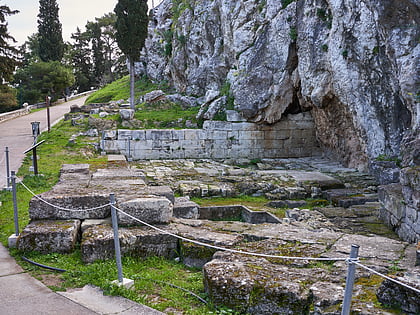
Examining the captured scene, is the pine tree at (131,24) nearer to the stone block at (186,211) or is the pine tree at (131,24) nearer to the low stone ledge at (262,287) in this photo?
the stone block at (186,211)

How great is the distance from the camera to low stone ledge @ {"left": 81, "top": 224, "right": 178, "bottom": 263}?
550 centimetres

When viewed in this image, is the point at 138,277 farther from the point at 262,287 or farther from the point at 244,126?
the point at 244,126

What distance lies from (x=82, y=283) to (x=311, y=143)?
50.6ft

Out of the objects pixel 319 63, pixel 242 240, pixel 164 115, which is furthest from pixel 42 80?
pixel 242 240

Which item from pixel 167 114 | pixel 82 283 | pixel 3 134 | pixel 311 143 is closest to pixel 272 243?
pixel 82 283

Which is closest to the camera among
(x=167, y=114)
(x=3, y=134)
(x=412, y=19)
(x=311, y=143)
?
(x=412, y=19)

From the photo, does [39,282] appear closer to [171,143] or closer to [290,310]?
[290,310]

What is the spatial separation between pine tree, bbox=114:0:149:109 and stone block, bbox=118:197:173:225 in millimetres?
18471

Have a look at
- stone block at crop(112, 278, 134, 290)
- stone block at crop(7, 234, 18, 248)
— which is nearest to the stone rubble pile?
stone block at crop(7, 234, 18, 248)

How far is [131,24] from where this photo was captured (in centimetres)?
2409

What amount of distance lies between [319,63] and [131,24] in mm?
13560

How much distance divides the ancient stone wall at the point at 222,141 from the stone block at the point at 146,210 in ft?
35.9

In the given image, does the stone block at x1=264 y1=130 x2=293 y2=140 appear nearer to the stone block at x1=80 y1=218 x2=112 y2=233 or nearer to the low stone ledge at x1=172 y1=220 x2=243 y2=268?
the low stone ledge at x1=172 y1=220 x2=243 y2=268

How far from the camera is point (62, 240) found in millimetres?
5832
